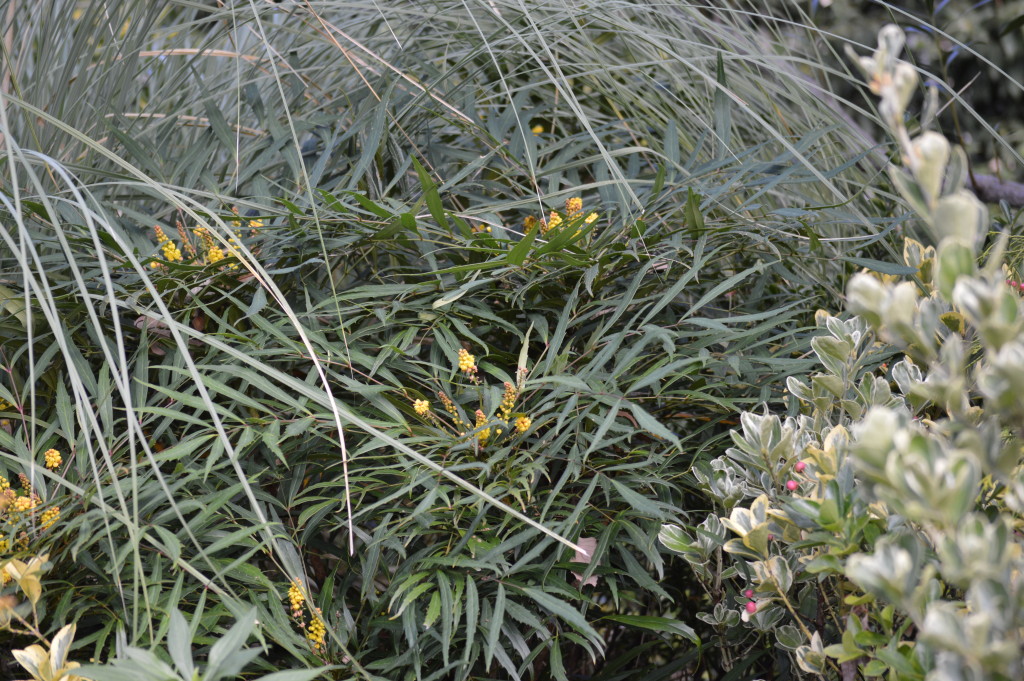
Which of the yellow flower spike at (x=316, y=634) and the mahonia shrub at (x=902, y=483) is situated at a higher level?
the mahonia shrub at (x=902, y=483)

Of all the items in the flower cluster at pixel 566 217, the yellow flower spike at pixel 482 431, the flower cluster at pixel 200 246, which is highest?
the flower cluster at pixel 200 246

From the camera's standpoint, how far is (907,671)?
50 centimetres

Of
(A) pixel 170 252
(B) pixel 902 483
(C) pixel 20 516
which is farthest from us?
(A) pixel 170 252

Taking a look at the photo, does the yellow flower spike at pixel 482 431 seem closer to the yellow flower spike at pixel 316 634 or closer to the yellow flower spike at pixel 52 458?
the yellow flower spike at pixel 316 634

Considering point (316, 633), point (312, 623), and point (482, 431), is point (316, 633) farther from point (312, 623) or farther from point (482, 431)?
point (482, 431)

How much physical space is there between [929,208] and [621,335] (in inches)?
14.5

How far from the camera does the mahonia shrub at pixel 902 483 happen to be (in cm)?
40

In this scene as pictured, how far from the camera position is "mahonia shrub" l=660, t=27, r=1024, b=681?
0.40m

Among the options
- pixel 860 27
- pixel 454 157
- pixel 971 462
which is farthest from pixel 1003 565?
pixel 860 27

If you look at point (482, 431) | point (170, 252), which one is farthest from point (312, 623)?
point (170, 252)

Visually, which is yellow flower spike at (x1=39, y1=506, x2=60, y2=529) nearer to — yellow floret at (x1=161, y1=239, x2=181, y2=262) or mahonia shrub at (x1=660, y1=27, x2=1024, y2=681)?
yellow floret at (x1=161, y1=239, x2=181, y2=262)

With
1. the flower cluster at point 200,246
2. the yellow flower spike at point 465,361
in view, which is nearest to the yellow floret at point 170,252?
the flower cluster at point 200,246

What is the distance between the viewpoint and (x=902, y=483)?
40 cm

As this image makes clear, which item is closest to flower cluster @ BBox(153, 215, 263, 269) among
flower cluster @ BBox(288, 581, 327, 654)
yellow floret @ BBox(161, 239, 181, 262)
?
yellow floret @ BBox(161, 239, 181, 262)
